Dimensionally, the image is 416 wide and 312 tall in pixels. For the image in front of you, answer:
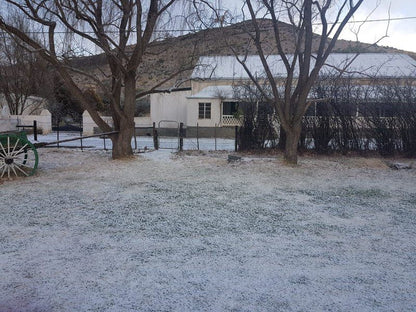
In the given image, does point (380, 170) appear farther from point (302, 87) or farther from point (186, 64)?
point (186, 64)

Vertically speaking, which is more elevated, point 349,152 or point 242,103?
point 242,103

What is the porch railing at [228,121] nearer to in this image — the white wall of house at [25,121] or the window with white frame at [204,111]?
the window with white frame at [204,111]

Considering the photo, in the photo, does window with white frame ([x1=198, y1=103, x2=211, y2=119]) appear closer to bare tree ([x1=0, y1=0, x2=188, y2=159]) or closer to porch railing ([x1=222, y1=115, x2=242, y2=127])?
porch railing ([x1=222, y1=115, x2=242, y2=127])

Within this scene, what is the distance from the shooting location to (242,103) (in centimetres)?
1276

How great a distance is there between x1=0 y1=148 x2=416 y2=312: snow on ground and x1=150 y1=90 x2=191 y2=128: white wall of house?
1843 centimetres

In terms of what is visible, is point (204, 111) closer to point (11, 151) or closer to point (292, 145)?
point (292, 145)

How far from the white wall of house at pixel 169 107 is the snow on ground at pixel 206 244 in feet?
60.5

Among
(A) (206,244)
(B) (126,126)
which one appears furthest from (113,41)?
(A) (206,244)

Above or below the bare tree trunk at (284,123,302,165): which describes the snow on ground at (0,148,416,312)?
below

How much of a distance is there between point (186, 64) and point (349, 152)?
6.35 metres

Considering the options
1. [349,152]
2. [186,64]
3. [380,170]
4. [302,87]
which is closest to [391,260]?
[380,170]

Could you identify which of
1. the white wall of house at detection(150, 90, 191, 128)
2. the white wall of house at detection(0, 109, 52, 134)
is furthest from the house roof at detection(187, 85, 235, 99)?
the white wall of house at detection(0, 109, 52, 134)

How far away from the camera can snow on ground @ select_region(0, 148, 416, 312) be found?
2.87 meters

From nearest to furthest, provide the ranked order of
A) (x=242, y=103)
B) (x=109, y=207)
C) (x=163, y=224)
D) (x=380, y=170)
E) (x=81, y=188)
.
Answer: (x=163, y=224) < (x=109, y=207) < (x=81, y=188) < (x=380, y=170) < (x=242, y=103)
